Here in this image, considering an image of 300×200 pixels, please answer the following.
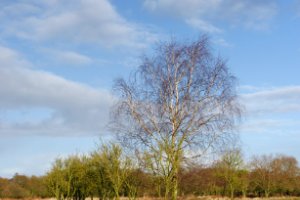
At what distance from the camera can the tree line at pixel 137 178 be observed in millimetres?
23219

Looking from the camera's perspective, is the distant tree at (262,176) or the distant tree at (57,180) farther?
the distant tree at (262,176)

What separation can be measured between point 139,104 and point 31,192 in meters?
53.6

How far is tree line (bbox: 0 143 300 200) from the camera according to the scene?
2322cm

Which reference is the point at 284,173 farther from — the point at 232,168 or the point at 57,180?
the point at 57,180

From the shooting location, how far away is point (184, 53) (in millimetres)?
20344

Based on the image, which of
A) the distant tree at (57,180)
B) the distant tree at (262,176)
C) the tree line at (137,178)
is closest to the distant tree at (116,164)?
the tree line at (137,178)

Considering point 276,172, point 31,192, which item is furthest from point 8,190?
point 276,172

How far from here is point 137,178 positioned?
30.9m

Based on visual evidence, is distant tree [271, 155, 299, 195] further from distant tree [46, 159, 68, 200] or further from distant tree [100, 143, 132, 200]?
distant tree [100, 143, 132, 200]

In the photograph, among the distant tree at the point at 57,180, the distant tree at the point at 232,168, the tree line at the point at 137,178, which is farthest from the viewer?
the distant tree at the point at 232,168

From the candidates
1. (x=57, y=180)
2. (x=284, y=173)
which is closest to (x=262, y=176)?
(x=284, y=173)

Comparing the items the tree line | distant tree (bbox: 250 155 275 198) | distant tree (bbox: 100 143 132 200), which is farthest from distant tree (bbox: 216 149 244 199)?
distant tree (bbox: 100 143 132 200)

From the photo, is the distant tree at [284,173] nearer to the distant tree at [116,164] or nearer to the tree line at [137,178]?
the tree line at [137,178]

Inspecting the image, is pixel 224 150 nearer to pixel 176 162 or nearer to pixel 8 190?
pixel 176 162
